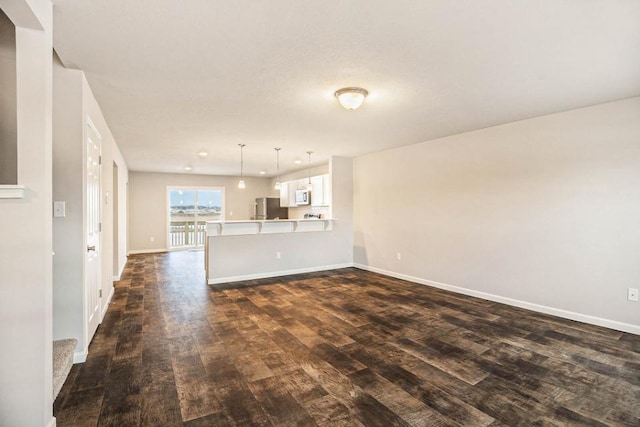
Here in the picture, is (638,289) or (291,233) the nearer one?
(638,289)

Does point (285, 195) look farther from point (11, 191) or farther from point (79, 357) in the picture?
point (11, 191)

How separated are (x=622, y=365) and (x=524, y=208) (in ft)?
6.47

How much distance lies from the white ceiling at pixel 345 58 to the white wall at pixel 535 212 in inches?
14.6

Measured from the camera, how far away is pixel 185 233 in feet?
32.3

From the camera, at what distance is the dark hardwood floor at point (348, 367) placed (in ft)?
6.49

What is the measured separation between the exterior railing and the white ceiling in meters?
6.07

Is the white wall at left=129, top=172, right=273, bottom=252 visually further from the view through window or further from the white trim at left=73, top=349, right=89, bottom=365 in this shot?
the white trim at left=73, top=349, right=89, bottom=365

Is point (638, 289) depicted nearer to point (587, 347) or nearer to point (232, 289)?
point (587, 347)

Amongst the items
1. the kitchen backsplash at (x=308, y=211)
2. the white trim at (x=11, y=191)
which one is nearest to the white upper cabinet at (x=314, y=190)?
the kitchen backsplash at (x=308, y=211)

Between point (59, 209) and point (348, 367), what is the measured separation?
269cm

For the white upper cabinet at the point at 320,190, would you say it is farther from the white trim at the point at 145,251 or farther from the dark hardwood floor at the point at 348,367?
the white trim at the point at 145,251

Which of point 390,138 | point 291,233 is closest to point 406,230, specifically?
point 390,138

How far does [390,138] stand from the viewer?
5.13 m

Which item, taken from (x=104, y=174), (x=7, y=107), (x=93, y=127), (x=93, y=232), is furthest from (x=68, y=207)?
(x=104, y=174)
